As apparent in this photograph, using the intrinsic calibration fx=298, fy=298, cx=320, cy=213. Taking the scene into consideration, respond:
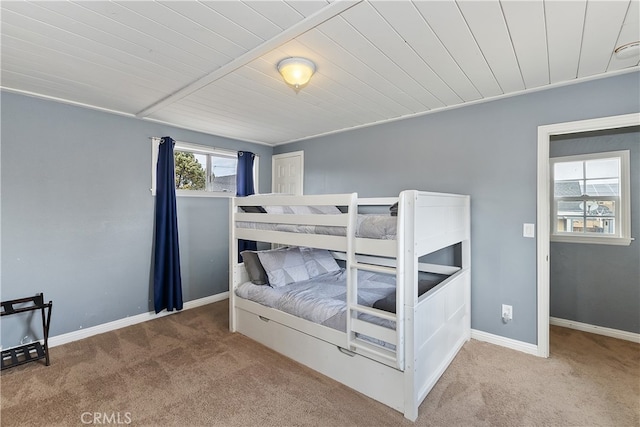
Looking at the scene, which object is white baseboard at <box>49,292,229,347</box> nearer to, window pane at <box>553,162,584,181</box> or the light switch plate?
the light switch plate

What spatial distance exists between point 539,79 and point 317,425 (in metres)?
2.87

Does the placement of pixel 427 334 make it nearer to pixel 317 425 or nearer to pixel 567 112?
pixel 317 425

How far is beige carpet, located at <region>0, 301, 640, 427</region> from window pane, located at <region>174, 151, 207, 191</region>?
185 cm

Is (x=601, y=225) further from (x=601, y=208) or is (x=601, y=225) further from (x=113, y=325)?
(x=113, y=325)

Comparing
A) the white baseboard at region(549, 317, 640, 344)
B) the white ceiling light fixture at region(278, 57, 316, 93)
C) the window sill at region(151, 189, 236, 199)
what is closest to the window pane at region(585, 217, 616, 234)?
the white baseboard at region(549, 317, 640, 344)

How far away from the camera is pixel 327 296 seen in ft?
8.13

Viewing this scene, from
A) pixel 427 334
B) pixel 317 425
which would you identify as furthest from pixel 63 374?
pixel 427 334

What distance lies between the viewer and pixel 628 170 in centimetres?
281

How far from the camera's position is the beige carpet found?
1786mm

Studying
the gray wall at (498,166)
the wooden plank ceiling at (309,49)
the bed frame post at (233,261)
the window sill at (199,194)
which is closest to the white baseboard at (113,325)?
the bed frame post at (233,261)

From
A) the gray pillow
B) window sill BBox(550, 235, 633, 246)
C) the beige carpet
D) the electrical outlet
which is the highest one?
window sill BBox(550, 235, 633, 246)

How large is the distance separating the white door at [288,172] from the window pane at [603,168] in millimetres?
3254

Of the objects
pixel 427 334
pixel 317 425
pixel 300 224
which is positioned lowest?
pixel 317 425

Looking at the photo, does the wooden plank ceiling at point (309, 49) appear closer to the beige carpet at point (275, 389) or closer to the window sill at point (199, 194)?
the window sill at point (199, 194)
